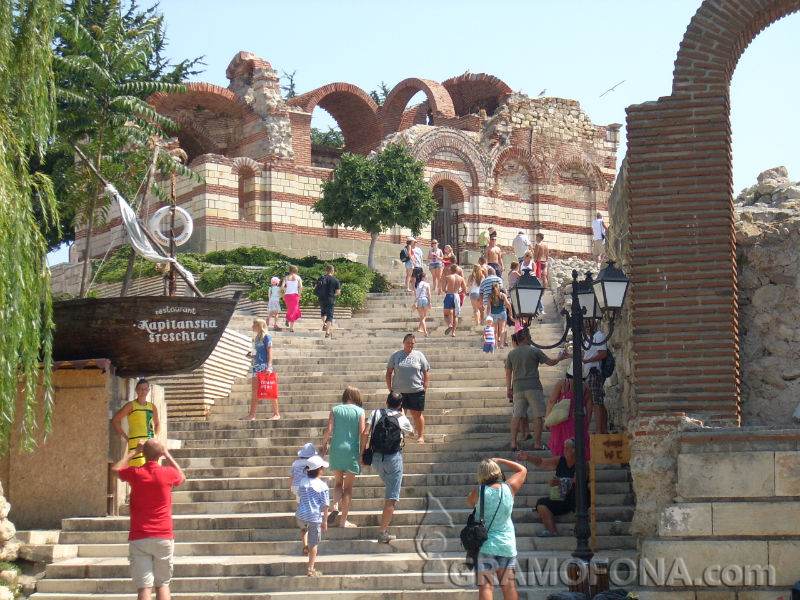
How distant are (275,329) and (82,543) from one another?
9.89 metres

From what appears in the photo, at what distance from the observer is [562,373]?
17469 mm

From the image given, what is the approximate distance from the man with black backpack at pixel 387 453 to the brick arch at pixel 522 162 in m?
23.7

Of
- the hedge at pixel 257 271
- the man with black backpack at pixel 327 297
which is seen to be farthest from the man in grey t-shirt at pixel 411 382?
the hedge at pixel 257 271

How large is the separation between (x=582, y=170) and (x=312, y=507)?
26.7m

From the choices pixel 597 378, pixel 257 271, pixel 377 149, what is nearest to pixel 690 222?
pixel 597 378

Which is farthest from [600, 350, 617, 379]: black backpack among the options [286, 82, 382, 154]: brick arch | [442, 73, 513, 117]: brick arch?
[442, 73, 513, 117]: brick arch

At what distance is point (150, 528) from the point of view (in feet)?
33.4

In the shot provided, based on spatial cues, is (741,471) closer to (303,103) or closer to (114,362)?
(114,362)

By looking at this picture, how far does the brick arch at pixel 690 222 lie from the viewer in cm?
1182

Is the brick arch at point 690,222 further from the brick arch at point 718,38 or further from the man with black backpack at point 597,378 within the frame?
the man with black backpack at point 597,378

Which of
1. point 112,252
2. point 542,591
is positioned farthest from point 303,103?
point 542,591

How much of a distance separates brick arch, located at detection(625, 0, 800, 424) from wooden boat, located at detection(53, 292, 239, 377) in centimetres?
507

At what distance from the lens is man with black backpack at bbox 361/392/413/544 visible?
12133mm

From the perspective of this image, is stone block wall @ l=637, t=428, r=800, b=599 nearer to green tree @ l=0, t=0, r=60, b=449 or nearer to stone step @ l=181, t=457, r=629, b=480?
stone step @ l=181, t=457, r=629, b=480
